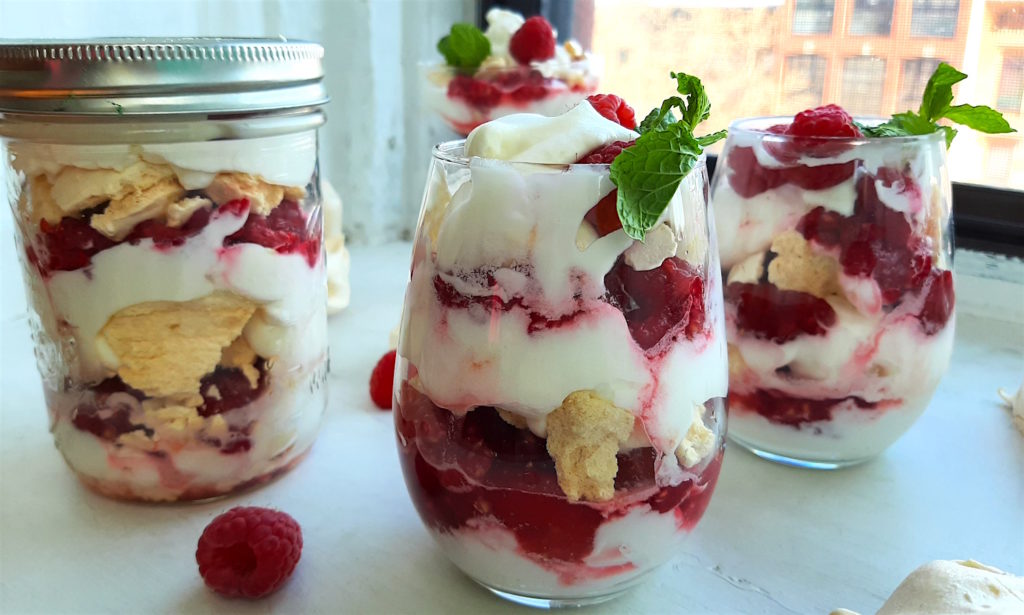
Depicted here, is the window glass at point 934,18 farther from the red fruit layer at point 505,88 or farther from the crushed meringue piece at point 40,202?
the crushed meringue piece at point 40,202

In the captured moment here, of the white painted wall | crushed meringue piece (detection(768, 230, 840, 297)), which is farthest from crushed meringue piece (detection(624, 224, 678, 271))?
the white painted wall

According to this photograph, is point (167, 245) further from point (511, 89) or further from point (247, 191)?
point (511, 89)

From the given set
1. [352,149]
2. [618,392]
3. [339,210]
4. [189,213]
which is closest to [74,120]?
[189,213]

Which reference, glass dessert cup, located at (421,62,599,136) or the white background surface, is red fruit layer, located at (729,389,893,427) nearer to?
the white background surface

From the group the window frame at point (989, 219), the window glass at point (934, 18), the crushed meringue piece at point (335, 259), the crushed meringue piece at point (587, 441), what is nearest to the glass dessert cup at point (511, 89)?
the crushed meringue piece at point (335, 259)

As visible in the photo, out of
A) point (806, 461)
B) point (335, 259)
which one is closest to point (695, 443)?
point (806, 461)

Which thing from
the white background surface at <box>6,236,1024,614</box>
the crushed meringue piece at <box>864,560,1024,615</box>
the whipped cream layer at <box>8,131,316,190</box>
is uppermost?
the whipped cream layer at <box>8,131,316,190</box>

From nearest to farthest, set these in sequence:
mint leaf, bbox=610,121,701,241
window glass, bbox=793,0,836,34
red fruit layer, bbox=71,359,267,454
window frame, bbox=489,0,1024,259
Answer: mint leaf, bbox=610,121,701,241 < red fruit layer, bbox=71,359,267,454 < window frame, bbox=489,0,1024,259 < window glass, bbox=793,0,836,34
